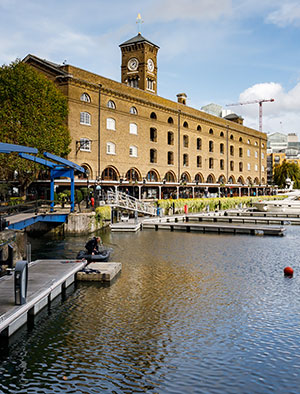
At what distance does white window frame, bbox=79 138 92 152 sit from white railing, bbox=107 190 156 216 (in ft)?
16.4

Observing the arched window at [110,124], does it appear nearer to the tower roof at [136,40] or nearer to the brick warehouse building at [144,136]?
the brick warehouse building at [144,136]

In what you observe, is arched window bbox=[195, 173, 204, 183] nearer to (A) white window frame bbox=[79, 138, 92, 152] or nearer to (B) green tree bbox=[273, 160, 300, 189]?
(A) white window frame bbox=[79, 138, 92, 152]

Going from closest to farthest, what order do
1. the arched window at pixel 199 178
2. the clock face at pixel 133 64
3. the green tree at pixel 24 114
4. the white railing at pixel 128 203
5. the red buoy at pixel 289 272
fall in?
the red buoy at pixel 289 272
the green tree at pixel 24 114
the white railing at pixel 128 203
the arched window at pixel 199 178
the clock face at pixel 133 64

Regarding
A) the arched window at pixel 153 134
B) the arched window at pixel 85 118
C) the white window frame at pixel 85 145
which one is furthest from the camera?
the arched window at pixel 153 134

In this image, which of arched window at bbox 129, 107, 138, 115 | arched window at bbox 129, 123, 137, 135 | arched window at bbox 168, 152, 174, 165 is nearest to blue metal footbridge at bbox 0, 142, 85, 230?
arched window at bbox 129, 123, 137, 135

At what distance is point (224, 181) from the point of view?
6762 cm

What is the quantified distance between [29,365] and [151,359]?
2.75 metres

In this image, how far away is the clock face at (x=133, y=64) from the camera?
6035 cm

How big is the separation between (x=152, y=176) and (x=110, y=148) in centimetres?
924

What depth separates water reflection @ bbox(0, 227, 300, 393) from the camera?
8016 mm

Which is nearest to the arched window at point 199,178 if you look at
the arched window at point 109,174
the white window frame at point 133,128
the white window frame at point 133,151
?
the white window frame at point 133,151

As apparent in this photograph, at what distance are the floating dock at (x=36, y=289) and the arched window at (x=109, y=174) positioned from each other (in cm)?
2644

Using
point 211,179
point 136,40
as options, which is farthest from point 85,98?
point 211,179

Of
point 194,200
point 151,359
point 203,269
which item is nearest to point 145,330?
point 151,359
